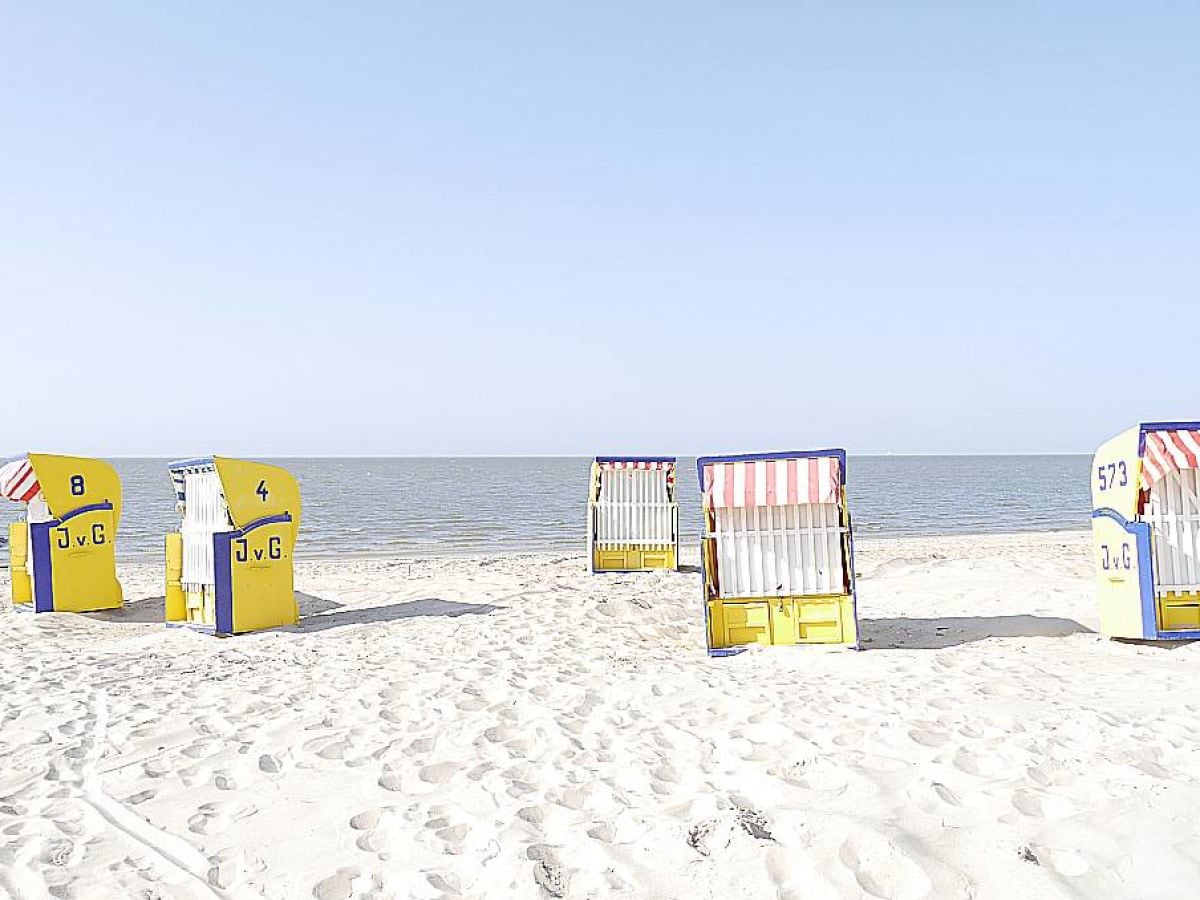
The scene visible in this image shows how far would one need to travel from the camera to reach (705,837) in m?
3.97

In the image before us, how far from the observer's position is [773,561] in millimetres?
8719

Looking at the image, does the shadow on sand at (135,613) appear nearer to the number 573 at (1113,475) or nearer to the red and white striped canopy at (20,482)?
the red and white striped canopy at (20,482)

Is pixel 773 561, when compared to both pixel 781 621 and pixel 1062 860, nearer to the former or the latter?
pixel 781 621

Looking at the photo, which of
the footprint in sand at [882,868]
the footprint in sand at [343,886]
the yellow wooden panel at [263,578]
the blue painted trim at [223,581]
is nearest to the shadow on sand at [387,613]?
the yellow wooden panel at [263,578]

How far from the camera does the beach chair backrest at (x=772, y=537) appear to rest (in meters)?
8.61

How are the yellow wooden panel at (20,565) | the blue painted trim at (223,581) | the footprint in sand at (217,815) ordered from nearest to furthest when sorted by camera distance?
the footprint in sand at (217,815) < the blue painted trim at (223,581) < the yellow wooden panel at (20,565)

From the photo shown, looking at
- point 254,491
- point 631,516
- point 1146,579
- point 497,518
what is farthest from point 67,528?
point 497,518

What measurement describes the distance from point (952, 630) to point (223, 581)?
794cm

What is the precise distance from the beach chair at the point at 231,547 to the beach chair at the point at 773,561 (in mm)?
4862

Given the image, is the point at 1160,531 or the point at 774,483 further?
the point at 774,483

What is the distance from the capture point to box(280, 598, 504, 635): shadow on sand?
36.7ft

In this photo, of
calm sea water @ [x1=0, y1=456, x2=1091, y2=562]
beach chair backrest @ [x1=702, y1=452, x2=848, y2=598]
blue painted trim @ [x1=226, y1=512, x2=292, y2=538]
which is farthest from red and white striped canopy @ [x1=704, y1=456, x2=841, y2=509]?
calm sea water @ [x1=0, y1=456, x2=1091, y2=562]

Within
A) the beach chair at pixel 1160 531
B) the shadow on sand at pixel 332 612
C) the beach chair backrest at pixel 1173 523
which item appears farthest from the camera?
the shadow on sand at pixel 332 612

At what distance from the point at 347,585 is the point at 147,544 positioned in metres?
13.3
